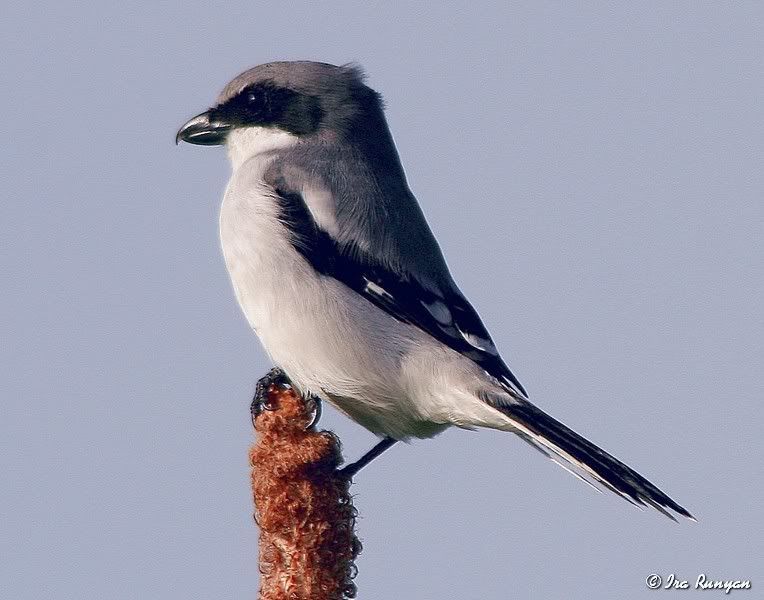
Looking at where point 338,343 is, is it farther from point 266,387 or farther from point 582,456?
point 582,456

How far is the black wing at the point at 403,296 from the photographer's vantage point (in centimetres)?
392

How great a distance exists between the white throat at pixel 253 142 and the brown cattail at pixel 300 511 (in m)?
1.61

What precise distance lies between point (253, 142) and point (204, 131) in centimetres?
24

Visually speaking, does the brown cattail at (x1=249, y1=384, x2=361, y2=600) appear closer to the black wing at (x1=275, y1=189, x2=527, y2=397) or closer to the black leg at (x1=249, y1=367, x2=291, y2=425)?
the black leg at (x1=249, y1=367, x2=291, y2=425)

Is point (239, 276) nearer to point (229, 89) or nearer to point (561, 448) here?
point (229, 89)

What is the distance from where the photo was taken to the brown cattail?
2.72 m

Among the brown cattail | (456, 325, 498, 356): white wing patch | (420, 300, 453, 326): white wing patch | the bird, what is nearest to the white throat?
the bird

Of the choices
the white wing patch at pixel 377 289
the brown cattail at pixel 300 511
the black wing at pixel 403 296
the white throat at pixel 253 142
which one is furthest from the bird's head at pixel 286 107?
the brown cattail at pixel 300 511

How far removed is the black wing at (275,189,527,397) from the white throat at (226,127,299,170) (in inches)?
22.8

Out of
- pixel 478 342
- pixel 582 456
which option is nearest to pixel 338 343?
pixel 478 342

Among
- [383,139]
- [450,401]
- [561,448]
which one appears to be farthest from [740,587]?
[383,139]

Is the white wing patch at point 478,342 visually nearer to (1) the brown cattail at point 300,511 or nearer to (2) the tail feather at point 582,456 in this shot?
(2) the tail feather at point 582,456

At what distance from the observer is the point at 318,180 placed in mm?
4191

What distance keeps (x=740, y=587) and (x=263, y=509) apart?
1.12 meters
